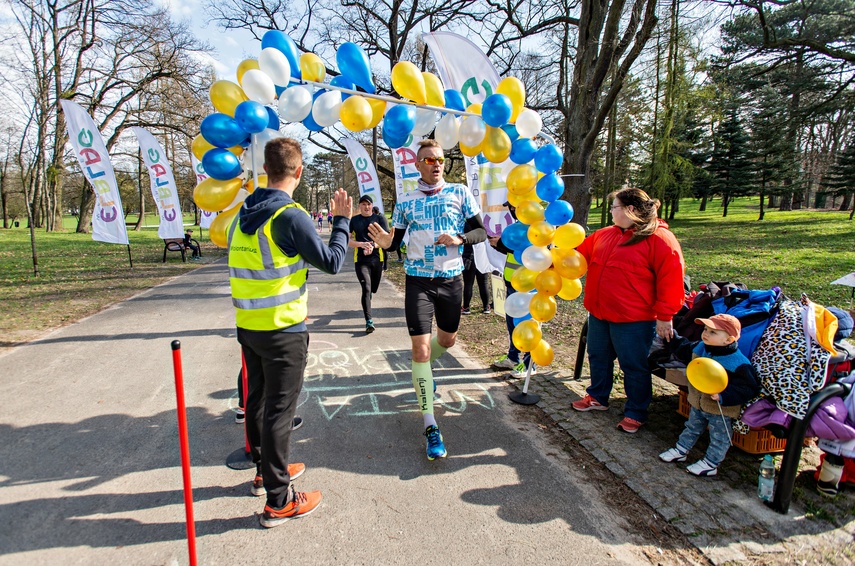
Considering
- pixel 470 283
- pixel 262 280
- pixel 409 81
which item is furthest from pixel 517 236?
pixel 470 283

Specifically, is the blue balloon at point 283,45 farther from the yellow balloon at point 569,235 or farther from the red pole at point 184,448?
the yellow balloon at point 569,235

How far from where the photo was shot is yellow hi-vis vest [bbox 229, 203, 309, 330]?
236 centimetres

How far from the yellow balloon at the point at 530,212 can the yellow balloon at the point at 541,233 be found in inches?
2.2

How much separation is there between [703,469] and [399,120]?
10.5ft

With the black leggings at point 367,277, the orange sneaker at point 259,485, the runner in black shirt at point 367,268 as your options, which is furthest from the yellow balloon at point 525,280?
the black leggings at point 367,277

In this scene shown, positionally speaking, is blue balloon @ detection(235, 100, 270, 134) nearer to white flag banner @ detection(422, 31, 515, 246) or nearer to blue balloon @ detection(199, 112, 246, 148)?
blue balloon @ detection(199, 112, 246, 148)

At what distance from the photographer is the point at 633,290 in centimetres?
349

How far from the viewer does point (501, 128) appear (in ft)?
11.7

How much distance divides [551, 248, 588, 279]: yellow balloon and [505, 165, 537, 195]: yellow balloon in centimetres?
58

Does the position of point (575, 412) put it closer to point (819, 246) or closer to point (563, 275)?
point (563, 275)

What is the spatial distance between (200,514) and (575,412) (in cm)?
298

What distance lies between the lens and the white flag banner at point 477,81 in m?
6.16

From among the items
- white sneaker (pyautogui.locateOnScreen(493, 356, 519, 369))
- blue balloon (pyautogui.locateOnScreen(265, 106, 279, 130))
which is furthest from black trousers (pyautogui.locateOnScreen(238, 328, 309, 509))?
white sneaker (pyautogui.locateOnScreen(493, 356, 519, 369))

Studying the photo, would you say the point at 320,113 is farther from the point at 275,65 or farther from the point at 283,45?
the point at 283,45
